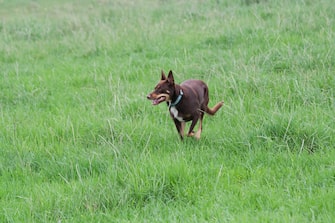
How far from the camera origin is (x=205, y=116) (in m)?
6.06

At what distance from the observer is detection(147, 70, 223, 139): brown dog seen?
16.7 ft

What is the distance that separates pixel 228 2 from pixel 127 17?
8.64ft

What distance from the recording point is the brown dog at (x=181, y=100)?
5094 mm

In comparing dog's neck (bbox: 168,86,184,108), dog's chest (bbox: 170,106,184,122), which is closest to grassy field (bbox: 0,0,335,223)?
dog's chest (bbox: 170,106,184,122)

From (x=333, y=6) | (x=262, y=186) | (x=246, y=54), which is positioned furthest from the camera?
(x=333, y=6)

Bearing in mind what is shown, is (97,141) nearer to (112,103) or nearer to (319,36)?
(112,103)

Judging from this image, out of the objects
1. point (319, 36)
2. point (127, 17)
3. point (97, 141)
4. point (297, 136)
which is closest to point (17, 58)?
point (127, 17)

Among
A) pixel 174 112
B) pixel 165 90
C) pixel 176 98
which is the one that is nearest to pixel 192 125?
pixel 174 112

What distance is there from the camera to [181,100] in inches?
209

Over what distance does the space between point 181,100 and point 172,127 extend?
603 millimetres

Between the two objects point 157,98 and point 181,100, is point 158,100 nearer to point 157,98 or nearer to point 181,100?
point 157,98

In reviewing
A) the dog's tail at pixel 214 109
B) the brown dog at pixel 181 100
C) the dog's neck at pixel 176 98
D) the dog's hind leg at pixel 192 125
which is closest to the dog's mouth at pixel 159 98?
the brown dog at pixel 181 100

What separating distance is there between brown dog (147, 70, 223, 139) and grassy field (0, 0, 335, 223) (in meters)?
0.21

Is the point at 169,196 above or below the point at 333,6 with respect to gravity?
below
